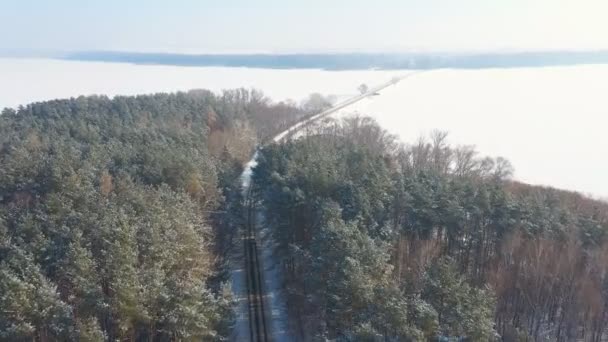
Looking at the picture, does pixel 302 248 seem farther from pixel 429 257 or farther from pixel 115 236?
pixel 115 236

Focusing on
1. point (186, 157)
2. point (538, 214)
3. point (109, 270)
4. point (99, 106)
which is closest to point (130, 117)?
point (99, 106)

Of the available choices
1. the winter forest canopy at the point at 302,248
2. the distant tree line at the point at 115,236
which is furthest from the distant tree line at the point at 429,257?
the distant tree line at the point at 115,236

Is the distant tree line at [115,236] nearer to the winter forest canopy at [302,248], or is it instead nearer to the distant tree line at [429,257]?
the winter forest canopy at [302,248]

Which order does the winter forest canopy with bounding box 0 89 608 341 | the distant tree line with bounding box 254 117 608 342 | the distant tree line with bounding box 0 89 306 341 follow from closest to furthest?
1. the distant tree line with bounding box 0 89 306 341
2. the winter forest canopy with bounding box 0 89 608 341
3. the distant tree line with bounding box 254 117 608 342

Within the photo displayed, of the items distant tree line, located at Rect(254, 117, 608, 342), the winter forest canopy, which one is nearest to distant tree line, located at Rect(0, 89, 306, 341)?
the winter forest canopy

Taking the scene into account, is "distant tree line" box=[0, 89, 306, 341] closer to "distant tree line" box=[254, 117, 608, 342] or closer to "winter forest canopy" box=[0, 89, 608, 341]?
"winter forest canopy" box=[0, 89, 608, 341]

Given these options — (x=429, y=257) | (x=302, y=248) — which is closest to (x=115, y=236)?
(x=302, y=248)

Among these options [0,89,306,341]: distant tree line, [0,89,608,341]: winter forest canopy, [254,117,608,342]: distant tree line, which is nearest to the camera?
[0,89,306,341]: distant tree line
